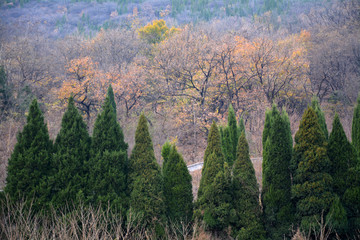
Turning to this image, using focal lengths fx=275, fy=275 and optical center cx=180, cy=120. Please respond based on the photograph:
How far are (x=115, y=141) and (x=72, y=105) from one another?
3.91ft

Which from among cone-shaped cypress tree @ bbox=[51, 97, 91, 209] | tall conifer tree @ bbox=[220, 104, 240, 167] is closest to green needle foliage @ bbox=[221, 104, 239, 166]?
tall conifer tree @ bbox=[220, 104, 240, 167]

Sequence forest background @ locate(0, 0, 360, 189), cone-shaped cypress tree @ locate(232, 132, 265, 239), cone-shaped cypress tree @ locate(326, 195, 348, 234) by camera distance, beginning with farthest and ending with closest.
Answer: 1. forest background @ locate(0, 0, 360, 189)
2. cone-shaped cypress tree @ locate(232, 132, 265, 239)
3. cone-shaped cypress tree @ locate(326, 195, 348, 234)

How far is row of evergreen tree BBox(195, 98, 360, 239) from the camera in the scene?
4934 millimetres

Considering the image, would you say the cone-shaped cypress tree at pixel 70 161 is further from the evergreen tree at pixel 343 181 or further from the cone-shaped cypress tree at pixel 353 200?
the cone-shaped cypress tree at pixel 353 200

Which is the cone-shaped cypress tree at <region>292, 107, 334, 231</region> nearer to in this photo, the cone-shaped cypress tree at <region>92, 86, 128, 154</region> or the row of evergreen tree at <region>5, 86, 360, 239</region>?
the row of evergreen tree at <region>5, 86, 360, 239</region>

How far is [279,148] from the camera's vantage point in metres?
5.62

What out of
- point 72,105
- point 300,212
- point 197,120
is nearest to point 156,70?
point 197,120

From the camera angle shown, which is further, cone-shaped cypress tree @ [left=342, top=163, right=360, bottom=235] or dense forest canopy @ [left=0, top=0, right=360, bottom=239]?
dense forest canopy @ [left=0, top=0, right=360, bottom=239]

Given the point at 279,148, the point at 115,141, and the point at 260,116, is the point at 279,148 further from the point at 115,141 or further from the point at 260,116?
the point at 260,116

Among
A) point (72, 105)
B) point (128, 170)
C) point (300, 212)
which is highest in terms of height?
point (72, 105)

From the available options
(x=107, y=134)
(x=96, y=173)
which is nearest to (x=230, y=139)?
(x=107, y=134)

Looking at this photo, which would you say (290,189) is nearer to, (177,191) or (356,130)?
(177,191)

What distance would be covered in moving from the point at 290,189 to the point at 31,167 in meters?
5.06

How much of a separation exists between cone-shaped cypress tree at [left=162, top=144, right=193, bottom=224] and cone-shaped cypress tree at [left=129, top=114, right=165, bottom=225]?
22 cm
